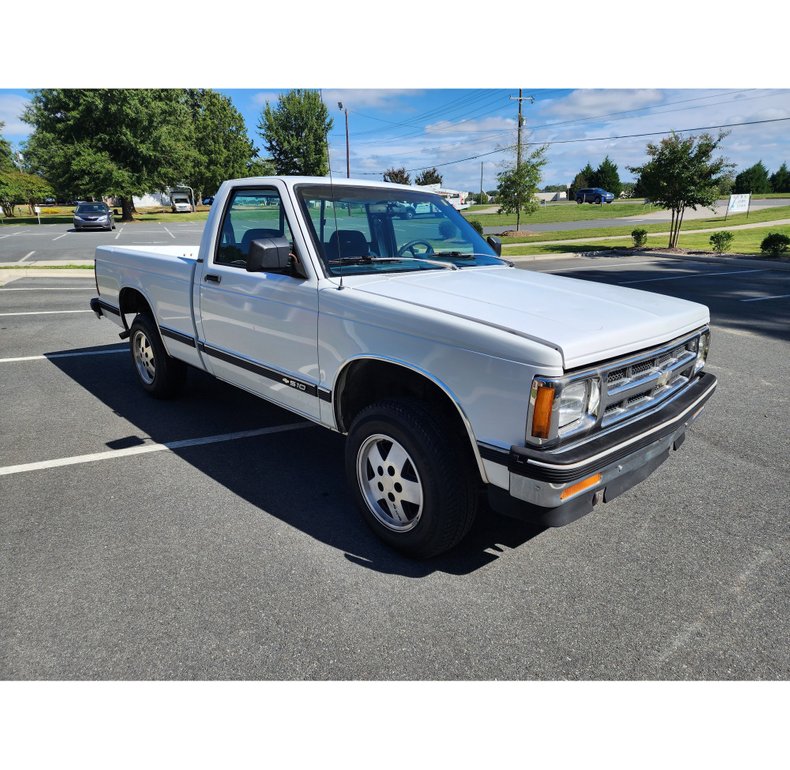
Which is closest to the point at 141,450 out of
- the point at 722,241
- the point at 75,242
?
the point at 722,241

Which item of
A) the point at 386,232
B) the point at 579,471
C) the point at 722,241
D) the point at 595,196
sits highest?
the point at 595,196

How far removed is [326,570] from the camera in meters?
3.04

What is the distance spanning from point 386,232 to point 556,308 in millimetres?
1604

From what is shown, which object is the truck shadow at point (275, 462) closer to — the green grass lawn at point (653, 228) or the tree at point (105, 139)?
the green grass lawn at point (653, 228)

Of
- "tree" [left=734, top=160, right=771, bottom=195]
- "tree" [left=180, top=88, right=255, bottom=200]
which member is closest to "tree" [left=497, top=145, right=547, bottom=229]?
"tree" [left=180, top=88, right=255, bottom=200]

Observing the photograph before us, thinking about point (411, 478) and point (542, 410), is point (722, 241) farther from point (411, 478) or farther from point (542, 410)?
point (542, 410)

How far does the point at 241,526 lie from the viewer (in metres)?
3.44

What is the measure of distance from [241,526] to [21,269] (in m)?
17.2

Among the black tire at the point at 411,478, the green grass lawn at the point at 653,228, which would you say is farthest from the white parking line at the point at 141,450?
the green grass lawn at the point at 653,228

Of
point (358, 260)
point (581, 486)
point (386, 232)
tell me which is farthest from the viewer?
point (386, 232)

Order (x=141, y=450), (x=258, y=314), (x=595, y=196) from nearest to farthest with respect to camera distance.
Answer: (x=258, y=314), (x=141, y=450), (x=595, y=196)

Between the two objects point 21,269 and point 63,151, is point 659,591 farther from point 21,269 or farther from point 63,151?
point 63,151

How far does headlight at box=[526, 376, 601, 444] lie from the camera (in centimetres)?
238

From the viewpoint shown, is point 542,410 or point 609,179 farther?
point 609,179
